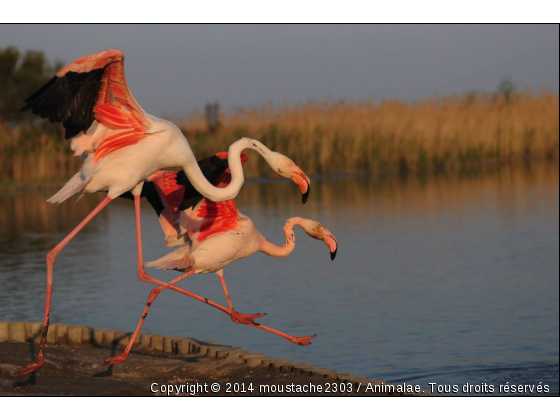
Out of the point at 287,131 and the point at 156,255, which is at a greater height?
the point at 287,131

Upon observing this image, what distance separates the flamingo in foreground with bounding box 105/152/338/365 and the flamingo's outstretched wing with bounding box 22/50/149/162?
107 centimetres

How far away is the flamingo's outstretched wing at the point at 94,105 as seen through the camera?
7.64 metres

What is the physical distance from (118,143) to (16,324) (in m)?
2.86

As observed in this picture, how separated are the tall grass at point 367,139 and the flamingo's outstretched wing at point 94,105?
1993 cm

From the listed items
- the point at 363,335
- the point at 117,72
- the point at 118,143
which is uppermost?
the point at 117,72

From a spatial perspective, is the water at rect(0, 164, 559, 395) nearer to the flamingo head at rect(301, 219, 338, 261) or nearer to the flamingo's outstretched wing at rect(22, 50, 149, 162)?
the flamingo head at rect(301, 219, 338, 261)

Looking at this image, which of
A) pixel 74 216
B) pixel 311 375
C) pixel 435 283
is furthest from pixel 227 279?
pixel 74 216

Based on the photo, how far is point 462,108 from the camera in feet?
112

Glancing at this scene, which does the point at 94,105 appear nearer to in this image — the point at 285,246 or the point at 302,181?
the point at 302,181

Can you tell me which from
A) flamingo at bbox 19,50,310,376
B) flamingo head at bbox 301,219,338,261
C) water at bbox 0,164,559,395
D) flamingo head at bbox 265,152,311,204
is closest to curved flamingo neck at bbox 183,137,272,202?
flamingo at bbox 19,50,310,376

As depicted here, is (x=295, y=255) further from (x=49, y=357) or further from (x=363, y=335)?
(x=49, y=357)

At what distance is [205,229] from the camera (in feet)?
31.1

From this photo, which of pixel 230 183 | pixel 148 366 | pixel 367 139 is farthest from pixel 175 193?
pixel 367 139

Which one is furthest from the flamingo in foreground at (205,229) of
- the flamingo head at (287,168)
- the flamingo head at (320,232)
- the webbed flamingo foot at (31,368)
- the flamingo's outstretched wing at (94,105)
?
the webbed flamingo foot at (31,368)
